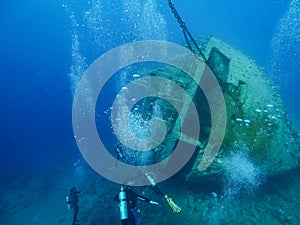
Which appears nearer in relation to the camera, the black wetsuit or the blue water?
the black wetsuit

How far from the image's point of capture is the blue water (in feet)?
84.9

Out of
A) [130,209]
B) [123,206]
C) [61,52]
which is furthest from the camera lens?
[61,52]

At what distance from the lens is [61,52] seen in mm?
70312

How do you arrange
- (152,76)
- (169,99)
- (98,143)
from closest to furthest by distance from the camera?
1. (169,99)
2. (152,76)
3. (98,143)

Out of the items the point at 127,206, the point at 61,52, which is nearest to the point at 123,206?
the point at 127,206

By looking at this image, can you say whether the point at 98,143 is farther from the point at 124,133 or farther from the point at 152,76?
the point at 152,76

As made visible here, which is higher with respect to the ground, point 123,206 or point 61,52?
point 61,52

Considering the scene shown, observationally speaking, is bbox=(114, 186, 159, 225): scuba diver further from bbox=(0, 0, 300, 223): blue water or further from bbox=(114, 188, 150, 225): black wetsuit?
bbox=(0, 0, 300, 223): blue water

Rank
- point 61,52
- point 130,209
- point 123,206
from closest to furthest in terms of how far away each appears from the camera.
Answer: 1. point 123,206
2. point 130,209
3. point 61,52

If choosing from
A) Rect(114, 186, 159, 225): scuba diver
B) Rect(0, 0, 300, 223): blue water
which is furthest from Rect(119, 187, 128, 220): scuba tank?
Rect(0, 0, 300, 223): blue water

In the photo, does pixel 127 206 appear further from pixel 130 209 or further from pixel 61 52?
pixel 61 52

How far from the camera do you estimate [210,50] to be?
29.0 ft

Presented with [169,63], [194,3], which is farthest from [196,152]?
[194,3]

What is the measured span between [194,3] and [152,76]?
7363cm
